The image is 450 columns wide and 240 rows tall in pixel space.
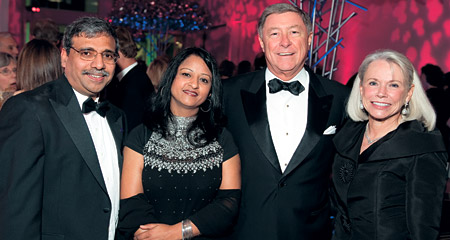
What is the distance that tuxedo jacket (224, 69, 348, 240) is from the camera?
2.29 metres

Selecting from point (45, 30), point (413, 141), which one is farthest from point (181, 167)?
point (45, 30)

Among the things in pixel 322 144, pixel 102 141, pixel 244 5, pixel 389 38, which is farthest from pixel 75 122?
pixel 244 5

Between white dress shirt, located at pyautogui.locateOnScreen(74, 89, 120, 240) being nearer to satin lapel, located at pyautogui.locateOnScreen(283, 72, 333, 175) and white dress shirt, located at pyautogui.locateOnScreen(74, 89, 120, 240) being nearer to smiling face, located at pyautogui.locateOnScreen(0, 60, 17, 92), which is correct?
satin lapel, located at pyautogui.locateOnScreen(283, 72, 333, 175)

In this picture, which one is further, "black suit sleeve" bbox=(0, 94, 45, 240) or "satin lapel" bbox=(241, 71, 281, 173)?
"satin lapel" bbox=(241, 71, 281, 173)

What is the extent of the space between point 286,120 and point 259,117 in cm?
17

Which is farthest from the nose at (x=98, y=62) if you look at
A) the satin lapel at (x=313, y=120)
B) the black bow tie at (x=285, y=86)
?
the satin lapel at (x=313, y=120)

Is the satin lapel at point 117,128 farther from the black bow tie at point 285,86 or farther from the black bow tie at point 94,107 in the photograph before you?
the black bow tie at point 285,86

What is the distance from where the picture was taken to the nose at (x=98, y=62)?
6.39ft

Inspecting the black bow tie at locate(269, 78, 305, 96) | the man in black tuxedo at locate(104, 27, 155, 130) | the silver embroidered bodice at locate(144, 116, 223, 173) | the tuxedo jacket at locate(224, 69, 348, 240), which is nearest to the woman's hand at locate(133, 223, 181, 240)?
the silver embroidered bodice at locate(144, 116, 223, 173)

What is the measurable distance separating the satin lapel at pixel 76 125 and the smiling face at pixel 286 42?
115 centimetres

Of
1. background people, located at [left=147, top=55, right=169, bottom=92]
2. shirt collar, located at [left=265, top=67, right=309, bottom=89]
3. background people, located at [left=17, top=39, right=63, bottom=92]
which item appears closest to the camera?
shirt collar, located at [left=265, top=67, right=309, bottom=89]

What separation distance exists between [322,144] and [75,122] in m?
1.32

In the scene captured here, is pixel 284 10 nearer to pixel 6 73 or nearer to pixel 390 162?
pixel 390 162

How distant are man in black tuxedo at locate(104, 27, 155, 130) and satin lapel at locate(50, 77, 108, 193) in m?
1.81
